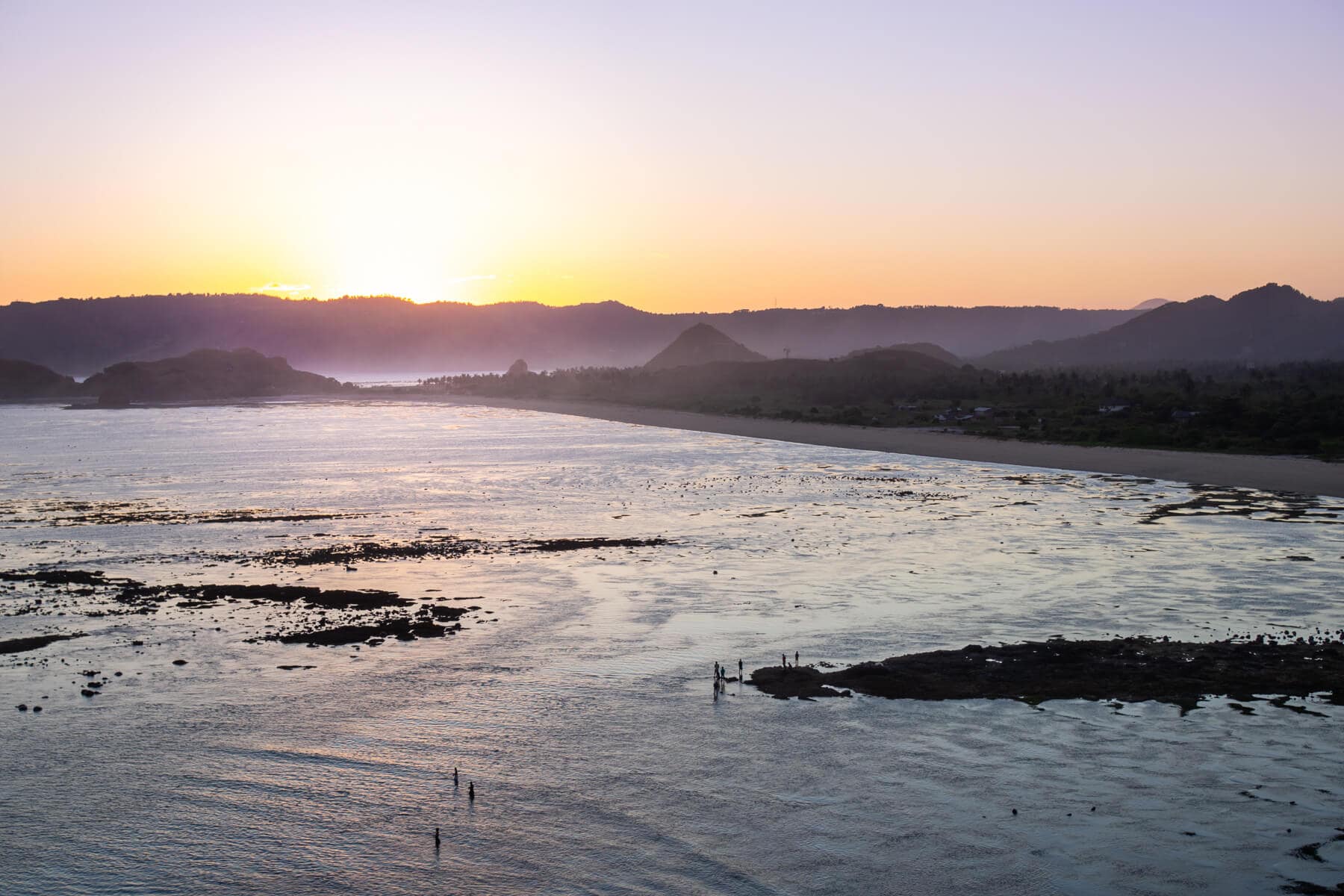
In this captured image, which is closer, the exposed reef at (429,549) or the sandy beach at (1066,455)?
the exposed reef at (429,549)

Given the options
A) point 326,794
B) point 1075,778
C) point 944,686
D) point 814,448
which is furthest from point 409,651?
point 814,448

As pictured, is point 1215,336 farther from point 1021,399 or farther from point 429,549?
point 429,549

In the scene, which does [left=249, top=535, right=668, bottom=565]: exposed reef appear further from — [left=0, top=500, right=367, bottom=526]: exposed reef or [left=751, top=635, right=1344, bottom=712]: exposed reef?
[left=751, top=635, right=1344, bottom=712]: exposed reef

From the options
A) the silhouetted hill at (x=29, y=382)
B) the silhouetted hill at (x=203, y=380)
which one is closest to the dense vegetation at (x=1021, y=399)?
the silhouetted hill at (x=203, y=380)

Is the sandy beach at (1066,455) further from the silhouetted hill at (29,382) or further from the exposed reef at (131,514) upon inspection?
the silhouetted hill at (29,382)

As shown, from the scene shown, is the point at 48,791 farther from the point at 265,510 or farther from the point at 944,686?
the point at 265,510

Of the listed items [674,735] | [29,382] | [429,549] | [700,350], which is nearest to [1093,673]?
[674,735]
